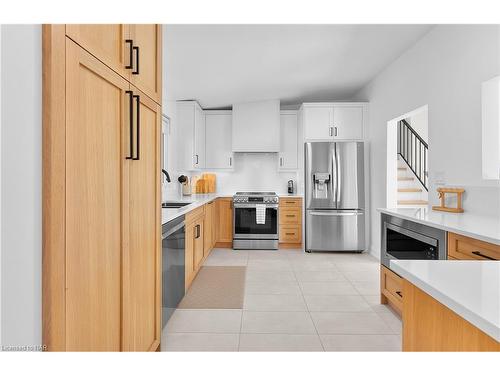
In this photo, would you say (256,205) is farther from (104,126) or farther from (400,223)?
(104,126)

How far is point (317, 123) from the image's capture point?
17.7 feet

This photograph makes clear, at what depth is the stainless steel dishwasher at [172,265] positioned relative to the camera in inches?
97.7

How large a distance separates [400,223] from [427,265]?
5.88 ft

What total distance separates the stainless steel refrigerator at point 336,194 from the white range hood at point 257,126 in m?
0.81

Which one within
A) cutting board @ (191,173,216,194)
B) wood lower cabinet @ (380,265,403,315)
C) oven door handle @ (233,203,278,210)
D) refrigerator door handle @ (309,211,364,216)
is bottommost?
wood lower cabinet @ (380,265,403,315)

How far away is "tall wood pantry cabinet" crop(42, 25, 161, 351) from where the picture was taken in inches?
39.9

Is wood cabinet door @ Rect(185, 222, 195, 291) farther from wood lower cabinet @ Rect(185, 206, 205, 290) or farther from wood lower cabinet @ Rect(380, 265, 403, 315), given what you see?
wood lower cabinet @ Rect(380, 265, 403, 315)

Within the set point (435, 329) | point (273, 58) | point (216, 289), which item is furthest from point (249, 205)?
point (435, 329)

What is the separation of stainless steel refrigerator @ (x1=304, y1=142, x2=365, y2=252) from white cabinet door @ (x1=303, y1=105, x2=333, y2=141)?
27cm

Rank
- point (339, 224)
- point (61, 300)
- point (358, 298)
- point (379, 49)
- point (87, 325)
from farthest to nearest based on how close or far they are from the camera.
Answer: point (339, 224) < point (379, 49) < point (358, 298) < point (87, 325) < point (61, 300)

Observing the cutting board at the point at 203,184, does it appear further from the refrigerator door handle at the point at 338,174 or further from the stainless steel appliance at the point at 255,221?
the refrigerator door handle at the point at 338,174

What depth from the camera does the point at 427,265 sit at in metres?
1.09

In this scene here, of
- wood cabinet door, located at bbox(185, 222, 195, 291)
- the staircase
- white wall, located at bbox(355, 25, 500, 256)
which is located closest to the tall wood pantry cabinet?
wood cabinet door, located at bbox(185, 222, 195, 291)
